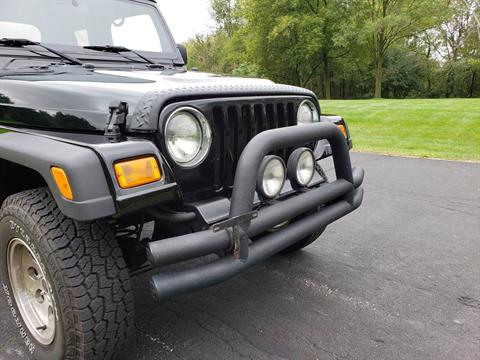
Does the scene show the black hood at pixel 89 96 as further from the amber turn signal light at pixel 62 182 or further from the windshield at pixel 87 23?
the windshield at pixel 87 23

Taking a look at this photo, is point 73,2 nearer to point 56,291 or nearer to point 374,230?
point 56,291

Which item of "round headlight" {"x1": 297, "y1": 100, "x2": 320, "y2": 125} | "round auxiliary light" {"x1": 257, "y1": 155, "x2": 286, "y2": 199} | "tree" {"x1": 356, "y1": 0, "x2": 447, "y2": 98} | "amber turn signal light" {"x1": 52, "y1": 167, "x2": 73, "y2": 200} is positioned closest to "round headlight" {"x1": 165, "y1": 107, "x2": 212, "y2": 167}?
"round auxiliary light" {"x1": 257, "y1": 155, "x2": 286, "y2": 199}

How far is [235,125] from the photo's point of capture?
6.41 feet

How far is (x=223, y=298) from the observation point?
Answer: 2539 millimetres

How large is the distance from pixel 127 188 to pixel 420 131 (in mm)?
10429

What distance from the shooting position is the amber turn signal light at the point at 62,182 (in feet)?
4.79

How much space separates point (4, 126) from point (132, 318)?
1.21 metres

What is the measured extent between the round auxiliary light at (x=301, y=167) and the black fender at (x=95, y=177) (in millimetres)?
697

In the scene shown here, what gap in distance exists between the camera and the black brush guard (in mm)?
1567

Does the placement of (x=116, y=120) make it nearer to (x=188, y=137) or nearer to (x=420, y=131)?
(x=188, y=137)

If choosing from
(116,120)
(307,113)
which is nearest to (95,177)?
(116,120)

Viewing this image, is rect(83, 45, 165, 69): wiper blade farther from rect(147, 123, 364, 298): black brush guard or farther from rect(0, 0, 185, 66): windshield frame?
rect(147, 123, 364, 298): black brush guard

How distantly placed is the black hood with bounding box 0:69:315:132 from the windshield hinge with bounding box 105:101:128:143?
0.04m

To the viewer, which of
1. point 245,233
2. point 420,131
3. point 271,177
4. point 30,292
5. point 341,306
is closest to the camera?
point 245,233
